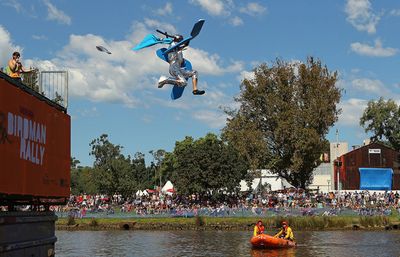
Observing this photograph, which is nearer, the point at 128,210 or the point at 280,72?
the point at 128,210

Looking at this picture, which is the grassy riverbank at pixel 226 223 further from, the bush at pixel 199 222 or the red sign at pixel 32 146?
the red sign at pixel 32 146

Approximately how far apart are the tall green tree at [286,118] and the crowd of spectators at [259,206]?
4959mm

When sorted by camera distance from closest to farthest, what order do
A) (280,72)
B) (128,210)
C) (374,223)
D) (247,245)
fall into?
(247,245) → (374,223) → (128,210) → (280,72)

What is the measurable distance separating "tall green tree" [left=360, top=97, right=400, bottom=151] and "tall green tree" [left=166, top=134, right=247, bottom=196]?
48.8 m

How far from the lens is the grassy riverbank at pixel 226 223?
53875 millimetres

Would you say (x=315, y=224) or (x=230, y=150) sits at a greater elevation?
(x=230, y=150)

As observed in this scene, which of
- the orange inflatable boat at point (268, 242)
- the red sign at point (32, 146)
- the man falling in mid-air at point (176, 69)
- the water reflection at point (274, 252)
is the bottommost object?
the water reflection at point (274, 252)

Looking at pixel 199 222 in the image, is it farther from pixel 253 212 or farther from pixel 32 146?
pixel 32 146

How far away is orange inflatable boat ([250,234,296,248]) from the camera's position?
36.7 metres

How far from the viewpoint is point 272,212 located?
5662 centimetres

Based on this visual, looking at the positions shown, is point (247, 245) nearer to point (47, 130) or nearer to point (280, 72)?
point (47, 130)

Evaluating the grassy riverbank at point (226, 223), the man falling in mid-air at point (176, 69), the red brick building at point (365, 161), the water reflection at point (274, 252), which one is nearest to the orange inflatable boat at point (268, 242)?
the water reflection at point (274, 252)

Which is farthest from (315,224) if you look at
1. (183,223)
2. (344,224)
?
(183,223)

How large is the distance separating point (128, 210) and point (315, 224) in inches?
847
